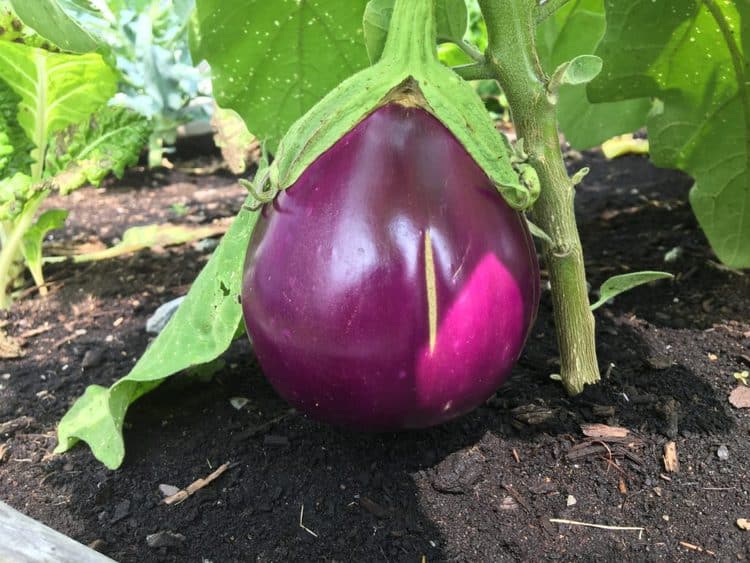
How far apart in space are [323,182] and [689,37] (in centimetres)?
57

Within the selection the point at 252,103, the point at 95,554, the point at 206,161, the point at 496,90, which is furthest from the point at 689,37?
the point at 496,90

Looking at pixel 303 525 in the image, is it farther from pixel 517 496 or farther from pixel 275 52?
pixel 275 52

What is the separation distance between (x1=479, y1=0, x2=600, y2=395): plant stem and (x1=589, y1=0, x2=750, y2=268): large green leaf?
0.25 m

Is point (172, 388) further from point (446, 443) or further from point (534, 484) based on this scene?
point (534, 484)

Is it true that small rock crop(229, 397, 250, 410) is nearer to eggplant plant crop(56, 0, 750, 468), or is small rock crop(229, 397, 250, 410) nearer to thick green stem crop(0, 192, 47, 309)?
eggplant plant crop(56, 0, 750, 468)

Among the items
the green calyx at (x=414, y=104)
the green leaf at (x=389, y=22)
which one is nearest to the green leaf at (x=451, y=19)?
the green leaf at (x=389, y=22)

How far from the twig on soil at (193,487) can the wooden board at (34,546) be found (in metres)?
0.19

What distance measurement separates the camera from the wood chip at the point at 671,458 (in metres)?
0.81

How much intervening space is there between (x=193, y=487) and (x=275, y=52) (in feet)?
1.83

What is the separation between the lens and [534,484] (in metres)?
0.80

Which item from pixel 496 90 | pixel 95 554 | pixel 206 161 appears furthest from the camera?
pixel 496 90

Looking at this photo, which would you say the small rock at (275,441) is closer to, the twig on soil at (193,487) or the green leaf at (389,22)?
the twig on soil at (193,487)

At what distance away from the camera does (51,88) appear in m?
1.42

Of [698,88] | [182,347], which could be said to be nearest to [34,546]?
[182,347]
